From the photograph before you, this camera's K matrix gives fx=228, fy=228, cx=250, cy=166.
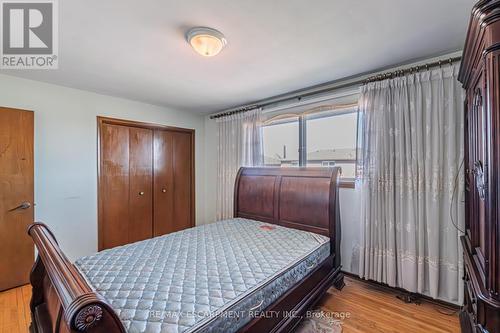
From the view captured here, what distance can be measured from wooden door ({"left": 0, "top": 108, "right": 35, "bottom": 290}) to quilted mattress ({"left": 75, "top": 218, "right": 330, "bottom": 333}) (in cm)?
157

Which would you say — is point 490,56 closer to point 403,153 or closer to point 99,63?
point 403,153

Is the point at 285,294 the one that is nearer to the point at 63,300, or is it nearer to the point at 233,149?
the point at 63,300

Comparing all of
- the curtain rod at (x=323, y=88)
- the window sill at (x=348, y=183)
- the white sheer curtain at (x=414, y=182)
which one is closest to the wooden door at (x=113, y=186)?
the curtain rod at (x=323, y=88)

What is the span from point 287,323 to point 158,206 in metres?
3.08

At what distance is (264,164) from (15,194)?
123 inches

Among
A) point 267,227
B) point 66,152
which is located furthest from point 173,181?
point 267,227

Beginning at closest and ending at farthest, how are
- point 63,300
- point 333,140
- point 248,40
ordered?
point 63,300 → point 248,40 → point 333,140

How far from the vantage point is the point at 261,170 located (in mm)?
3266

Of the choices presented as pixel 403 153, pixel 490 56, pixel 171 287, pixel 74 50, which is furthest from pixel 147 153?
pixel 490 56

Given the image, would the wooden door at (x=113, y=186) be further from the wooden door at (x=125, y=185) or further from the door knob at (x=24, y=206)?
the door knob at (x=24, y=206)

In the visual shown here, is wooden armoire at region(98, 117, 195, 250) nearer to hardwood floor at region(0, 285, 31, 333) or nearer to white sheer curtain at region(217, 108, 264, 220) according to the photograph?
white sheer curtain at region(217, 108, 264, 220)

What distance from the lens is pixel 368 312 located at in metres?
2.14

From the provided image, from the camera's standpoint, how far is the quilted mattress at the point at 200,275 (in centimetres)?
116

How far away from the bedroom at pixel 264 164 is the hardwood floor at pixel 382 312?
19mm
